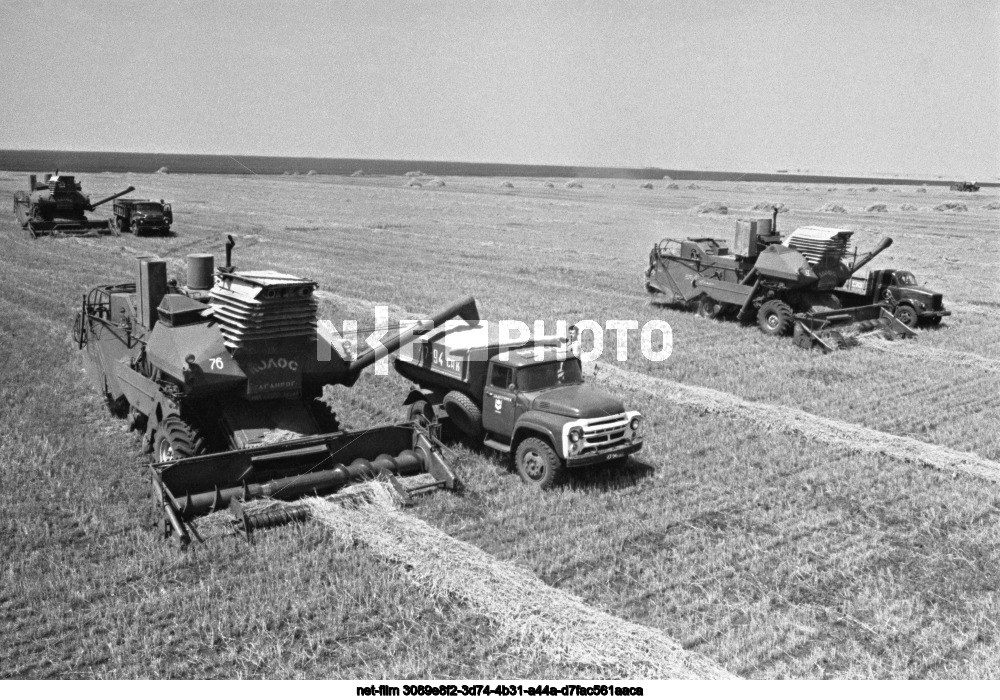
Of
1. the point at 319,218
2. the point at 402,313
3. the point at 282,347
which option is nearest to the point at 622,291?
the point at 402,313

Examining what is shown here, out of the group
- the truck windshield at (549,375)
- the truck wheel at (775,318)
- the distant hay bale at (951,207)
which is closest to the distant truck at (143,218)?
the truck wheel at (775,318)

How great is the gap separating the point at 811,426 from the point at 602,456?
494 centimetres

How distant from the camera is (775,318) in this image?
70.1ft

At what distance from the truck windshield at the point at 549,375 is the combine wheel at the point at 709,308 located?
37.9 feet

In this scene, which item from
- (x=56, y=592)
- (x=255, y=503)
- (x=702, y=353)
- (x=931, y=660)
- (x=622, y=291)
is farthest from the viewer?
(x=622, y=291)

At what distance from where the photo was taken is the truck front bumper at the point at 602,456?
11.3 metres

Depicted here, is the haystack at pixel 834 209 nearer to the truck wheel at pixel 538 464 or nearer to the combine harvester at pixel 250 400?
the truck wheel at pixel 538 464

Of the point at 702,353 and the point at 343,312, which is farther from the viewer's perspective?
the point at 343,312

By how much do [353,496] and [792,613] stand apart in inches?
206

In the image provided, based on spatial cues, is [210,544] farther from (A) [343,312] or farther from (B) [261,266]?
(B) [261,266]

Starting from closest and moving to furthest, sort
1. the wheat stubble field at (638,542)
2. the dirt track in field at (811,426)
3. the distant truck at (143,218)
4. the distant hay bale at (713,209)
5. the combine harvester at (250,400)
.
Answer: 1. the wheat stubble field at (638,542)
2. the combine harvester at (250,400)
3. the dirt track in field at (811,426)
4. the distant truck at (143,218)
5. the distant hay bale at (713,209)

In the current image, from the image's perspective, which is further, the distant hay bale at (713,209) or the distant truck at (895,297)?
the distant hay bale at (713,209)

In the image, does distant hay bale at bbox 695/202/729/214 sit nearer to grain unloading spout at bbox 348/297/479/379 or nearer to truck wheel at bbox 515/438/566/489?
grain unloading spout at bbox 348/297/479/379

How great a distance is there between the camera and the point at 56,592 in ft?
28.1
